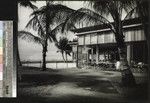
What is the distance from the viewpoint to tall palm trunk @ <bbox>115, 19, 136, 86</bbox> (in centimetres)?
411

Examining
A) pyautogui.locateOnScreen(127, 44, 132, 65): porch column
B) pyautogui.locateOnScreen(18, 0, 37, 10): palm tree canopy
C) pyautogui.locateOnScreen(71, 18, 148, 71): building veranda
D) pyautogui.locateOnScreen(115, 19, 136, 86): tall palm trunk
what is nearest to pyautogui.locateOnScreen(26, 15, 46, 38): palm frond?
pyautogui.locateOnScreen(18, 0, 37, 10): palm tree canopy

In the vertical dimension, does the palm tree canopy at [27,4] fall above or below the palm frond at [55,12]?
above

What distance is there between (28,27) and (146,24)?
5.39ft

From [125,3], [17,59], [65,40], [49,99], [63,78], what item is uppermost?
[125,3]

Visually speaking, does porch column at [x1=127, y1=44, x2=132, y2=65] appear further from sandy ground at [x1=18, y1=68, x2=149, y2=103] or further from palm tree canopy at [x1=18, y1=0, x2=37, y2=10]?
palm tree canopy at [x1=18, y1=0, x2=37, y2=10]

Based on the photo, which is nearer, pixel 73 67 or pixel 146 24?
pixel 146 24

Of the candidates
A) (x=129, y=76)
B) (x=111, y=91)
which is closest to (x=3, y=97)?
(x=111, y=91)

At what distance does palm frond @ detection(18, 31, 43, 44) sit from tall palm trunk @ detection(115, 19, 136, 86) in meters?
1.11

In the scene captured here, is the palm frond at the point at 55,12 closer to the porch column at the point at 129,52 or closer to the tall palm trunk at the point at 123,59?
the tall palm trunk at the point at 123,59

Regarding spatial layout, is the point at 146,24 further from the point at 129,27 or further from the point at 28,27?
the point at 28,27

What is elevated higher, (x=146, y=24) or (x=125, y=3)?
(x=125, y=3)

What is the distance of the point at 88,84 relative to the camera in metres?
4.18


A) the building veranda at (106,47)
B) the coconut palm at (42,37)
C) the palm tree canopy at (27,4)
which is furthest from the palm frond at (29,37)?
the building veranda at (106,47)

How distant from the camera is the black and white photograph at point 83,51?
13.3ft
